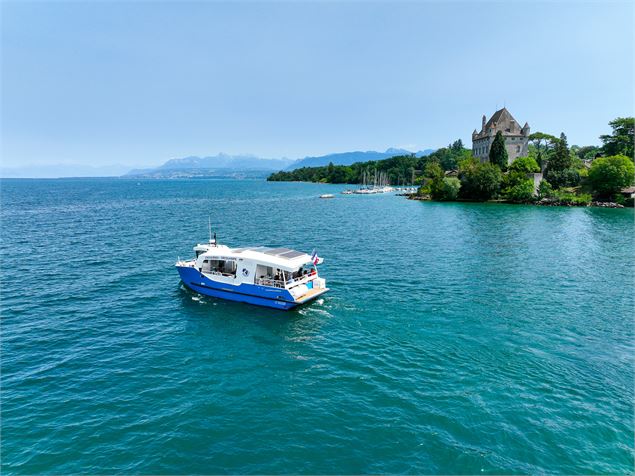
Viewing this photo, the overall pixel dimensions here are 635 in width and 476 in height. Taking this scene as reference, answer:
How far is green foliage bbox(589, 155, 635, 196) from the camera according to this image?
10106 centimetres

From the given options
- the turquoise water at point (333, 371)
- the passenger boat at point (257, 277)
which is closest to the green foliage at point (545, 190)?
the turquoise water at point (333, 371)

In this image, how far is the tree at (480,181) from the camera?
114 meters

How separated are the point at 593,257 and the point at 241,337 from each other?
155 feet

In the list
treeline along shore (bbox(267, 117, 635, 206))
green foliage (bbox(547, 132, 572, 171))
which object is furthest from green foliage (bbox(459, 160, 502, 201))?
green foliage (bbox(547, 132, 572, 171))

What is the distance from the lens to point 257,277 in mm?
31594

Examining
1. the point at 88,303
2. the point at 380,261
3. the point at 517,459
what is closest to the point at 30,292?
the point at 88,303

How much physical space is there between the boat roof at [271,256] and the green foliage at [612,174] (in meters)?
112

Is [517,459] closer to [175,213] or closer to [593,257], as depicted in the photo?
[593,257]

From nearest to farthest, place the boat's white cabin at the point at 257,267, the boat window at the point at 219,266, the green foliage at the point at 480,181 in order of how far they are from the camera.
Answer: the boat's white cabin at the point at 257,267
the boat window at the point at 219,266
the green foliage at the point at 480,181

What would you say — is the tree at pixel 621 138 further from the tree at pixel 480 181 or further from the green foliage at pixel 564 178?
the tree at pixel 480 181

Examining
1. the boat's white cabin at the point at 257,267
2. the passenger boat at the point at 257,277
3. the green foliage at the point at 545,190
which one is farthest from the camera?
the green foliage at the point at 545,190

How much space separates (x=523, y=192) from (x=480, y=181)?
12.9 m

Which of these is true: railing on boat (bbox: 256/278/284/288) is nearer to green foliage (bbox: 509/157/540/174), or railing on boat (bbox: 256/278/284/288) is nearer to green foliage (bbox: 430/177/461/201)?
green foliage (bbox: 430/177/461/201)

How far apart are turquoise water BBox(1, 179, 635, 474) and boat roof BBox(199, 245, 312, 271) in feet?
13.2
